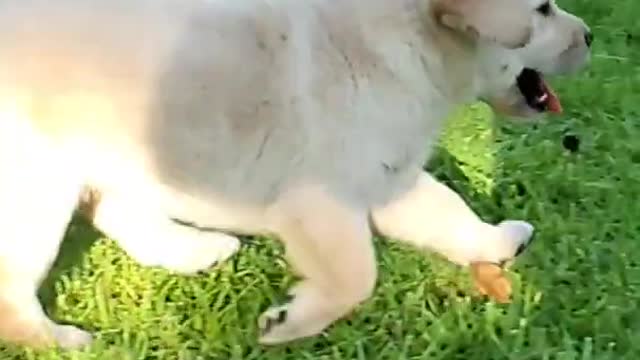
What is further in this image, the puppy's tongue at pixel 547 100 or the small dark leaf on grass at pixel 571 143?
the small dark leaf on grass at pixel 571 143

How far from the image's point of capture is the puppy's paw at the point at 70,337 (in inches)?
91.0

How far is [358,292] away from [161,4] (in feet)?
1.83

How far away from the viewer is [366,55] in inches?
91.2

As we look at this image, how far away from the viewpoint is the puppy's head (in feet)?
7.50

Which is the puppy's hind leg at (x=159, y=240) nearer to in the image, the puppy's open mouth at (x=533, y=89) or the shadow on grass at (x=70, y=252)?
the shadow on grass at (x=70, y=252)

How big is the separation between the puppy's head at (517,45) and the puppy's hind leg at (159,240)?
0.54 metres

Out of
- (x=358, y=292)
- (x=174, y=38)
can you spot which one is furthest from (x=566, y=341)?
(x=174, y=38)

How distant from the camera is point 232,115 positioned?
89.5 inches

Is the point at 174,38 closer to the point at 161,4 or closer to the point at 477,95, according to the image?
the point at 161,4

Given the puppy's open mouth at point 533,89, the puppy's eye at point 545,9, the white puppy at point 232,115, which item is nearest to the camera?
the white puppy at point 232,115

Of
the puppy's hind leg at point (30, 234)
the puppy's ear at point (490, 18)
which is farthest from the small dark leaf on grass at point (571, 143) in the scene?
the puppy's hind leg at point (30, 234)

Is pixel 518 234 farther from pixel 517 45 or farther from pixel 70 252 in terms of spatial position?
pixel 70 252

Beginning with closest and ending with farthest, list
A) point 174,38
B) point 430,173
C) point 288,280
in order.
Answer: point 174,38 < point 288,280 < point 430,173

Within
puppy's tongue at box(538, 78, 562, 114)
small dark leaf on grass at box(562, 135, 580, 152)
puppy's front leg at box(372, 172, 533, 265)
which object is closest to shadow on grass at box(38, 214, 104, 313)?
puppy's front leg at box(372, 172, 533, 265)
